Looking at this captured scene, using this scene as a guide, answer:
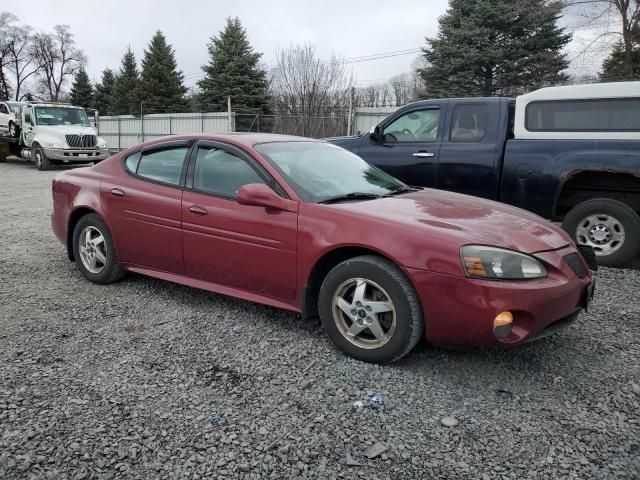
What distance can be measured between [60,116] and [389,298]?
19.2 metres

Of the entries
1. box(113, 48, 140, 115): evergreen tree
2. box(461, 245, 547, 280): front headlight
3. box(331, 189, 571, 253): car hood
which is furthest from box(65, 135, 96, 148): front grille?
box(113, 48, 140, 115): evergreen tree

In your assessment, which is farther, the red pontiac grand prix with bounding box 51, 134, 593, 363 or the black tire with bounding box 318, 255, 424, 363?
the black tire with bounding box 318, 255, 424, 363

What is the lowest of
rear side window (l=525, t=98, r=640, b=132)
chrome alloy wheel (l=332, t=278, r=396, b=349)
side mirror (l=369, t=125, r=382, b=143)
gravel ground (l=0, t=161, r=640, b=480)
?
gravel ground (l=0, t=161, r=640, b=480)

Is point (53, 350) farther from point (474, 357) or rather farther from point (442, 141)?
point (442, 141)

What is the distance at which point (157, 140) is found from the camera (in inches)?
177

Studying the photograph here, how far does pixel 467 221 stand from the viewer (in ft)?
10.6

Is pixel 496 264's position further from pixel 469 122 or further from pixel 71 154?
pixel 71 154

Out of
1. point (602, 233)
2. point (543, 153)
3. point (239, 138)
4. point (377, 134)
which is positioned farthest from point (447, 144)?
point (239, 138)

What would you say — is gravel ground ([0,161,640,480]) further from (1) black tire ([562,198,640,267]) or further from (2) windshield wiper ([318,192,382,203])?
(1) black tire ([562,198,640,267])

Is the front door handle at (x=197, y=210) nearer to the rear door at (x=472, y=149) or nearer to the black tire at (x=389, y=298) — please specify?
the black tire at (x=389, y=298)

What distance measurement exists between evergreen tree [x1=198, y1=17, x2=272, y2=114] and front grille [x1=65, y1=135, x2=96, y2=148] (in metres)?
14.2

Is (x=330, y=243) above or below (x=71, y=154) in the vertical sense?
below

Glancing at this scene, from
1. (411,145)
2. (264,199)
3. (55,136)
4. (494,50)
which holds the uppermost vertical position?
(494,50)

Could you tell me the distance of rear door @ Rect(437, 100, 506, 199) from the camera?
239 inches
